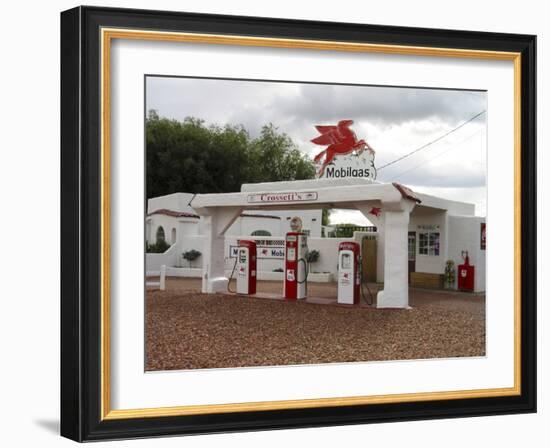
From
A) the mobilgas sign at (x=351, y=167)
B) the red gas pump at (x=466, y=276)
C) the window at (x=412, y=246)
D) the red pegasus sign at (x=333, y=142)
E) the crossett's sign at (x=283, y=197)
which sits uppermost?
the red pegasus sign at (x=333, y=142)

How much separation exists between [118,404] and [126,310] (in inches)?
33.7

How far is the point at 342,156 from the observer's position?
18.3 metres

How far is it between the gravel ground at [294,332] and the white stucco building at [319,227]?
1.08 meters

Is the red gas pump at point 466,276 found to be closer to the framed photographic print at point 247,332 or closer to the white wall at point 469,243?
the white wall at point 469,243

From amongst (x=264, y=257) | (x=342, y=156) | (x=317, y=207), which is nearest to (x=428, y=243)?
(x=342, y=156)

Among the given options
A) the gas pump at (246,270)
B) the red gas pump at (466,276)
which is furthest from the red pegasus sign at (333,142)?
the red gas pump at (466,276)

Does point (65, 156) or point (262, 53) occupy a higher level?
point (262, 53)

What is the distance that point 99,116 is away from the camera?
5922 mm

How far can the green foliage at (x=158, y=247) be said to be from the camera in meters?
22.4

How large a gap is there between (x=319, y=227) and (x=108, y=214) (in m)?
20.3

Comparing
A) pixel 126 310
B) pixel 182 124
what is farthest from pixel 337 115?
pixel 126 310

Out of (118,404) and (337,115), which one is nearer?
(118,404)

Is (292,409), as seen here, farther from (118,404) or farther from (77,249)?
(77,249)

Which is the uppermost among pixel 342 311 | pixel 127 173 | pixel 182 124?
pixel 182 124
